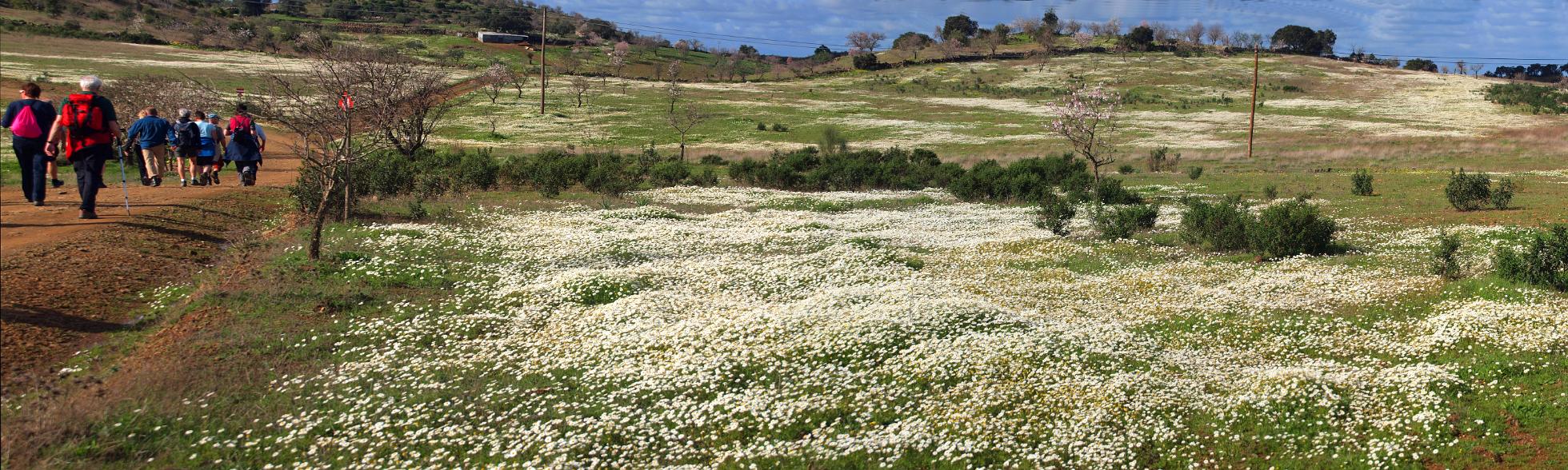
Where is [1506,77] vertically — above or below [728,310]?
above

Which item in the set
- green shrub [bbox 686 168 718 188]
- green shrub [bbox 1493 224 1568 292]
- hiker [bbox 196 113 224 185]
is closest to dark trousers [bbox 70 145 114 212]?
hiker [bbox 196 113 224 185]

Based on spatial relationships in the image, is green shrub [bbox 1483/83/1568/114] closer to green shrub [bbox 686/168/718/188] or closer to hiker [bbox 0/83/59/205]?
green shrub [bbox 686/168/718/188]

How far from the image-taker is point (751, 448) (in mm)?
10102

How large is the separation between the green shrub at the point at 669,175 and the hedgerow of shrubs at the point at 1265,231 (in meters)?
24.9

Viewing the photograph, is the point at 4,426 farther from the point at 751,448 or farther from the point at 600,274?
the point at 600,274

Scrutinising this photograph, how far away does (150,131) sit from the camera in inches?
925

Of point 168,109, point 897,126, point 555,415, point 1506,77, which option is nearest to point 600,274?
point 555,415

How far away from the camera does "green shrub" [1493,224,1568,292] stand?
16.2 m

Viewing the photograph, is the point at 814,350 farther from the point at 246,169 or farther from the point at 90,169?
the point at 246,169

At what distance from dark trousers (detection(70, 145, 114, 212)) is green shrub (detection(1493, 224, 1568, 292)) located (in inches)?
1006

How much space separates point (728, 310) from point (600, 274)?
3.79 metres

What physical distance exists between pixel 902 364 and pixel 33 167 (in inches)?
598

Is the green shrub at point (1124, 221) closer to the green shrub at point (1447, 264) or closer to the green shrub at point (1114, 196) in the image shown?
the green shrub at point (1114, 196)

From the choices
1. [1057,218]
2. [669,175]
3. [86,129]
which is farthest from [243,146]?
[1057,218]
